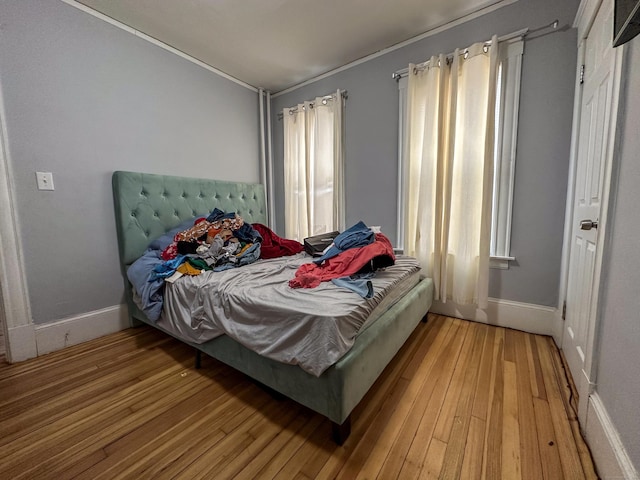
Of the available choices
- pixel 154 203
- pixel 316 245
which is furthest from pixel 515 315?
pixel 154 203

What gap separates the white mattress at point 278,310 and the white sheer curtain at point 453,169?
0.59 metres

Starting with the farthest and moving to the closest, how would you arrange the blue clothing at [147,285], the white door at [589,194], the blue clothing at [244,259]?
the blue clothing at [244,259], the blue clothing at [147,285], the white door at [589,194]

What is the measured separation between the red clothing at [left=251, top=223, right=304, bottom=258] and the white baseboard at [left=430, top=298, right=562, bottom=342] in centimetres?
158

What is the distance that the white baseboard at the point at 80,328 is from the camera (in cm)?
184

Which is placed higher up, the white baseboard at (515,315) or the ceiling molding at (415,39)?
the ceiling molding at (415,39)

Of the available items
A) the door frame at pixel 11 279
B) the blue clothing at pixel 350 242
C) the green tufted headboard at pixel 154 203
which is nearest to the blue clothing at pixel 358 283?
the blue clothing at pixel 350 242

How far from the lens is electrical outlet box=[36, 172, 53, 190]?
5.91 ft

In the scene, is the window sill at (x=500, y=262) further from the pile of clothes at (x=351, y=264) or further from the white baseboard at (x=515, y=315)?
the pile of clothes at (x=351, y=264)

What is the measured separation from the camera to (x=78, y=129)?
1.95 m

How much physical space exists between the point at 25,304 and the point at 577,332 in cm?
359

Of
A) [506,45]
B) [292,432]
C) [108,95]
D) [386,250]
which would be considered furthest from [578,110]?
[108,95]

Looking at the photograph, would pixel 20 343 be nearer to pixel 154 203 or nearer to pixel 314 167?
pixel 154 203

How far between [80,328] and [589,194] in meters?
3.61

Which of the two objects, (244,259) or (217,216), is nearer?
(244,259)
